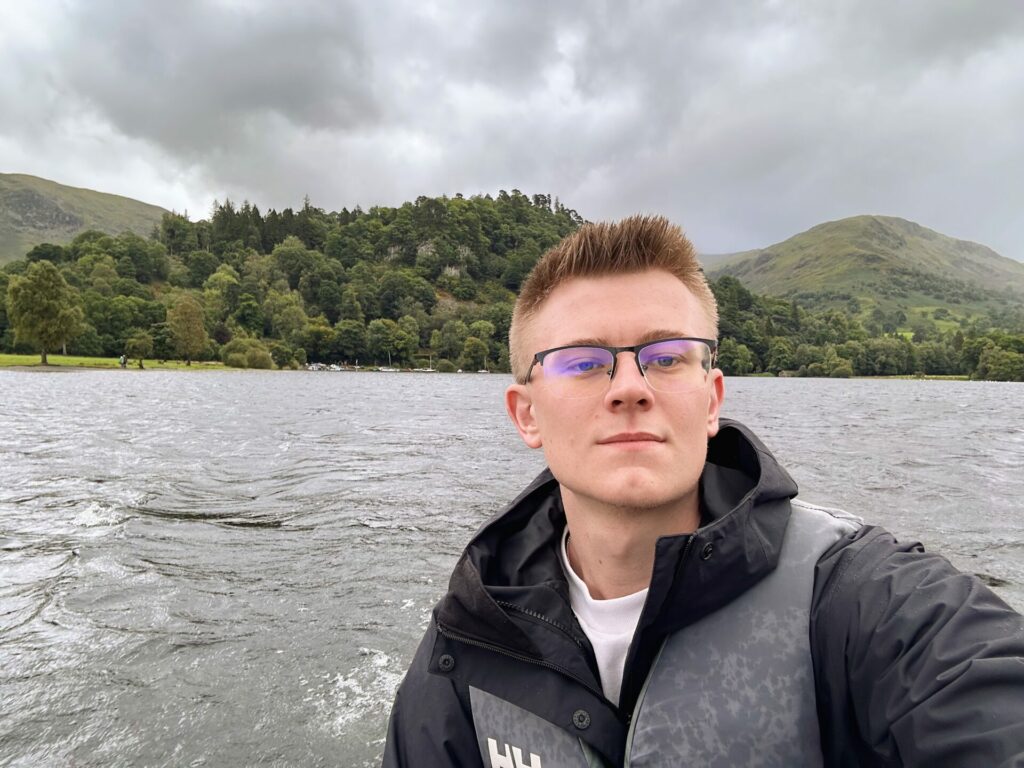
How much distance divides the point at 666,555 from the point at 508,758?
3.90ft

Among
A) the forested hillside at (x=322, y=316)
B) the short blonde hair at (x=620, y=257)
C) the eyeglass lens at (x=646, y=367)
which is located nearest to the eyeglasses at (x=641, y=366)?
the eyeglass lens at (x=646, y=367)

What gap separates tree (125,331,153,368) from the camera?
103 meters

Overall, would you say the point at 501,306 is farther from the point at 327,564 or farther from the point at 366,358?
the point at 327,564

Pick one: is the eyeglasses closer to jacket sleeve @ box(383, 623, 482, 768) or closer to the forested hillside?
jacket sleeve @ box(383, 623, 482, 768)

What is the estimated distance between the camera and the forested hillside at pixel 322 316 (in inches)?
4555

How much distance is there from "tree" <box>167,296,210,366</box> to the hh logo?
121 metres

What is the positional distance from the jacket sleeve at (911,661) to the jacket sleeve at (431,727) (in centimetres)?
152

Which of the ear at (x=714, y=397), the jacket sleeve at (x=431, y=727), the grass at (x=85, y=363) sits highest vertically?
the ear at (x=714, y=397)

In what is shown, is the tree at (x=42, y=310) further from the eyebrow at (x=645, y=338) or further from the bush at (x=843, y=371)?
the bush at (x=843, y=371)

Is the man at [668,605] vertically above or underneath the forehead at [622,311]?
underneath

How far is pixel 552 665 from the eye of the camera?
2541 mm

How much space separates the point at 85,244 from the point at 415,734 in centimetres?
20007

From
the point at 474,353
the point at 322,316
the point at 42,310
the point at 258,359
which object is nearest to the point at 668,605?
the point at 42,310

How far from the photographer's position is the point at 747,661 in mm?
→ 2324
